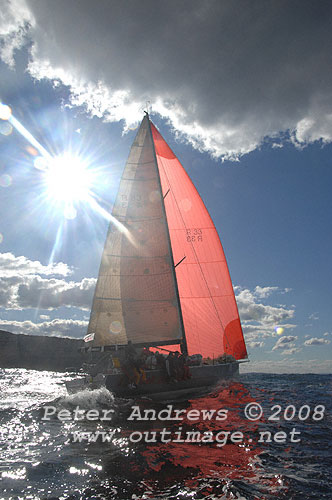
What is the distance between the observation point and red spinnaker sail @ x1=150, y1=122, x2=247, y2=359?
61.5ft

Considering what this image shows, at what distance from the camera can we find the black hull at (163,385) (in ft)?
41.4

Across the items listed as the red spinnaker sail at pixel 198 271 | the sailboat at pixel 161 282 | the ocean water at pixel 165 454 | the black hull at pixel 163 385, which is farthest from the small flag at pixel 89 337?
the red spinnaker sail at pixel 198 271

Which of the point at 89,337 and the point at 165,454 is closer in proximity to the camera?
the point at 165,454

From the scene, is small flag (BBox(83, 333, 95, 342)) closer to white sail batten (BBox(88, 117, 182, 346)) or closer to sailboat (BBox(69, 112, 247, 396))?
sailboat (BBox(69, 112, 247, 396))

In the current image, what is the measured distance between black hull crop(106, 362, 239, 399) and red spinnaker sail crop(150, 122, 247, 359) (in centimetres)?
349

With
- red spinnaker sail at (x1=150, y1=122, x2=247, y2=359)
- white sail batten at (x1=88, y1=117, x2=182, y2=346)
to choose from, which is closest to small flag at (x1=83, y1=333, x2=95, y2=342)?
white sail batten at (x1=88, y1=117, x2=182, y2=346)

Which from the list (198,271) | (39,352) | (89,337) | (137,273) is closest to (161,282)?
(137,273)

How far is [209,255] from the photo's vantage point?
1997cm

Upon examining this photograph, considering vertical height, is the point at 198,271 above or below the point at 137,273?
above

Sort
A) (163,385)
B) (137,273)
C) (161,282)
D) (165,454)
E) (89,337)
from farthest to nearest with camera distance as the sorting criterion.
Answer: (137,273), (161,282), (89,337), (163,385), (165,454)

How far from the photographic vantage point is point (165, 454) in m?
6.62

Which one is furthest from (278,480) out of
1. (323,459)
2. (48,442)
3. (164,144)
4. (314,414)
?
(164,144)

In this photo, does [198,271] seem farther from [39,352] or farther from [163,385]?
[39,352]

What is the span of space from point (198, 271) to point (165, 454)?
→ 1397 cm
